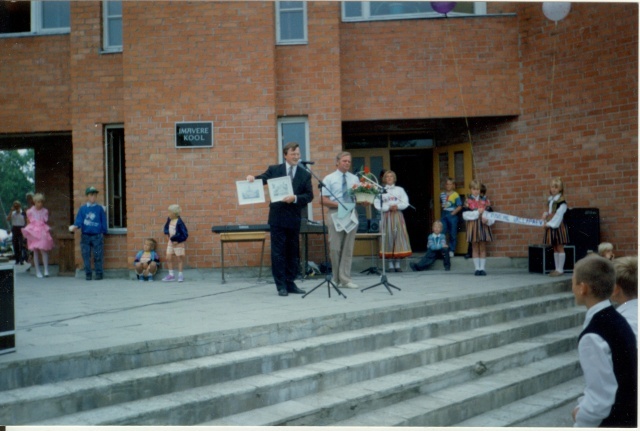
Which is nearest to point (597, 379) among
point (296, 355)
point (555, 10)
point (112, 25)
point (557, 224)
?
point (296, 355)

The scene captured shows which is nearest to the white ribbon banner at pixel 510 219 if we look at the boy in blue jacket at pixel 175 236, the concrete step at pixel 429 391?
the concrete step at pixel 429 391

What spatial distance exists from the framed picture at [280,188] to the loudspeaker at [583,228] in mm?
4734

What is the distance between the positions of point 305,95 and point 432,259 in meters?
3.46

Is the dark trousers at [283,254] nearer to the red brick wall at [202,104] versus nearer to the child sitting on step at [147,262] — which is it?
the red brick wall at [202,104]

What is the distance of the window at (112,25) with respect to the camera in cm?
1078

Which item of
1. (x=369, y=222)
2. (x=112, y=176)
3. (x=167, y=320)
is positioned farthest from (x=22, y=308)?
(x=369, y=222)

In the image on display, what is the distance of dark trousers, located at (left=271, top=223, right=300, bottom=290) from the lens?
728 cm

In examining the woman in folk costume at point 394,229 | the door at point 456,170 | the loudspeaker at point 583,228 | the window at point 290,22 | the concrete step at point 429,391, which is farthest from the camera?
the door at point 456,170

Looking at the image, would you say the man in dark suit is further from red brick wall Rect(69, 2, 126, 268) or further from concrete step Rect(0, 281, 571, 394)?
red brick wall Rect(69, 2, 126, 268)

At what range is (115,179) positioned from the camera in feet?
36.2

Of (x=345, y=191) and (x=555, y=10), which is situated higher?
(x=555, y=10)

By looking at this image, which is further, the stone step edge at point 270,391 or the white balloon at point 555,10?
the white balloon at point 555,10

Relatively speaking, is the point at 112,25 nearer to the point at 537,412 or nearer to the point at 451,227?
the point at 451,227

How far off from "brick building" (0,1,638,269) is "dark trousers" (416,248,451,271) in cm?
102
